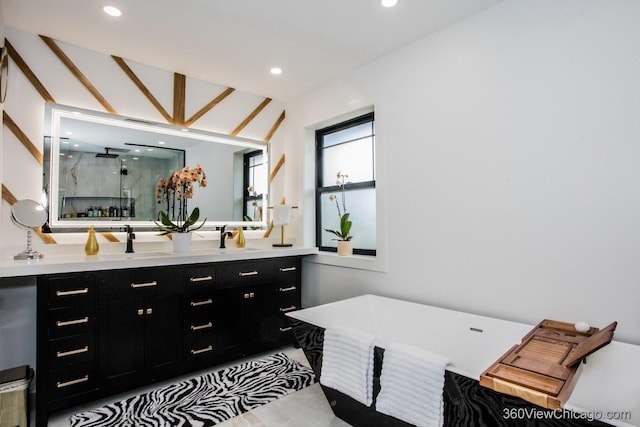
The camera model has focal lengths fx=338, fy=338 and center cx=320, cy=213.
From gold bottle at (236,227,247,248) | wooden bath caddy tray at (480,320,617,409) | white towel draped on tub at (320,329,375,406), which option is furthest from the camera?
gold bottle at (236,227,247,248)

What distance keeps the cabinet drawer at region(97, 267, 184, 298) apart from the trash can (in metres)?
0.63

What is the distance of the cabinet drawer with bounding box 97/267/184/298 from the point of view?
235cm

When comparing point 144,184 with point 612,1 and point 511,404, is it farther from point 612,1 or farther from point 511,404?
point 612,1

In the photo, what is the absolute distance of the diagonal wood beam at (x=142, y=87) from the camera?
3002 millimetres

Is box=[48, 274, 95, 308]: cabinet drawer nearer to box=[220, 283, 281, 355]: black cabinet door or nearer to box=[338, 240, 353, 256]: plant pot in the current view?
box=[220, 283, 281, 355]: black cabinet door

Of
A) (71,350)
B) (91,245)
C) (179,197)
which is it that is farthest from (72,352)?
(179,197)

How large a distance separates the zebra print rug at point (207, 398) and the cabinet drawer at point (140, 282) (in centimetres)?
73

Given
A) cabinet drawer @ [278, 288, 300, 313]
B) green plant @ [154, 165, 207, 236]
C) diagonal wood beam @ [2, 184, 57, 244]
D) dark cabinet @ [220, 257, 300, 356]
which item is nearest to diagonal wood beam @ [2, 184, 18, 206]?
diagonal wood beam @ [2, 184, 57, 244]

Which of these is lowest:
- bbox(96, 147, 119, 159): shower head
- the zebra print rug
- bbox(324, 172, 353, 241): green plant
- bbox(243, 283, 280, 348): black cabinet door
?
the zebra print rug

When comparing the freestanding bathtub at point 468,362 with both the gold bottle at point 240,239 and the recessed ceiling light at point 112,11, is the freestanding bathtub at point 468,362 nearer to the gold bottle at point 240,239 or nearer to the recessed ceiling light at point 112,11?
the gold bottle at point 240,239

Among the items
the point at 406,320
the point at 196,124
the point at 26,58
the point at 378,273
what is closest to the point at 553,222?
the point at 406,320

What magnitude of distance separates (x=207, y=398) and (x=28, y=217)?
1806mm

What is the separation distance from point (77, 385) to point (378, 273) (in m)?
2.34

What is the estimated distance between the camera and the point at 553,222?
2041 millimetres
